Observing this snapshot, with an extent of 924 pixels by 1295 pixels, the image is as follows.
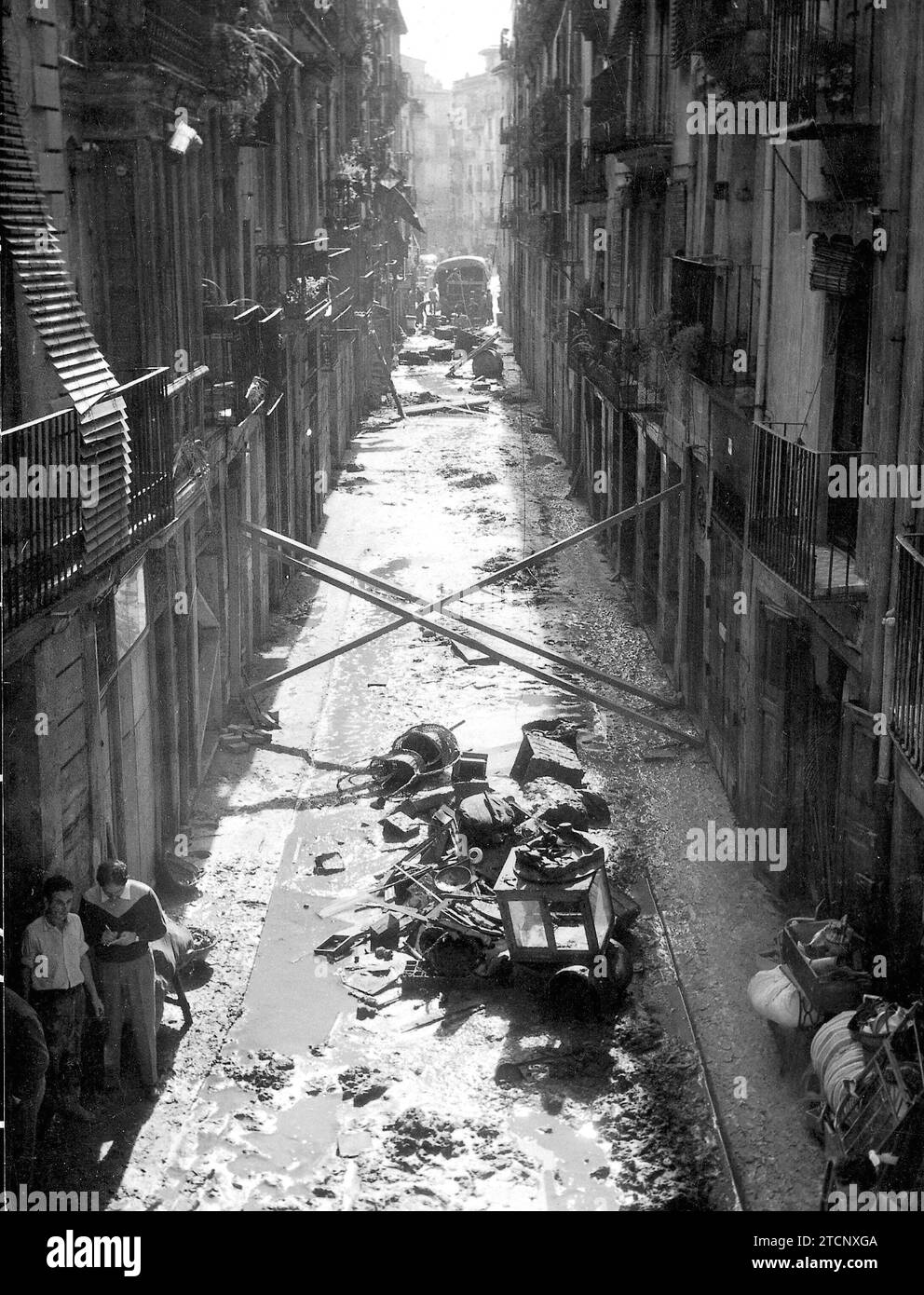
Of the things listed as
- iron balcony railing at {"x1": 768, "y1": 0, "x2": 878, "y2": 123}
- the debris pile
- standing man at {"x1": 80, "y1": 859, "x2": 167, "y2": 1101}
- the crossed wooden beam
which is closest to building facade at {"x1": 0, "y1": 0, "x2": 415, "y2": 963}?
standing man at {"x1": 80, "y1": 859, "x2": 167, "y2": 1101}

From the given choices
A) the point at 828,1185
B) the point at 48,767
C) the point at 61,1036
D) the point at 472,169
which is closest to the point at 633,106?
the point at 48,767

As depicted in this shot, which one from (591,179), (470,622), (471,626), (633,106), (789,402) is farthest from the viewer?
(591,179)

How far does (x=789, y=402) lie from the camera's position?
1634cm

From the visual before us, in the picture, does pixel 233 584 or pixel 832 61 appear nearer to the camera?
pixel 832 61

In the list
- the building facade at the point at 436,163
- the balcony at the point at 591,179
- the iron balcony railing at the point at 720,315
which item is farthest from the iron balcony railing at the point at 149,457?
the building facade at the point at 436,163

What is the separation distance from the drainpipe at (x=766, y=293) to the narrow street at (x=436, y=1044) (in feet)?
15.6

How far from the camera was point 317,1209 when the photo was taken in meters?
11.0

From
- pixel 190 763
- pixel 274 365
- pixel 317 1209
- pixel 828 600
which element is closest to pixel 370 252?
pixel 274 365

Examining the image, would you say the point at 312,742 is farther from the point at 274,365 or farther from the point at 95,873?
the point at 95,873

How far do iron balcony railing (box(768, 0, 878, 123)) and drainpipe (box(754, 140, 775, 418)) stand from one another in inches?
112

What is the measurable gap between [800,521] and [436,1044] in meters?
5.41

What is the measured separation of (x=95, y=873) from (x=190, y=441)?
630cm

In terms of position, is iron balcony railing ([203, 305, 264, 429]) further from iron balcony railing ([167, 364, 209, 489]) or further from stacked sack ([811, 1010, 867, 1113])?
stacked sack ([811, 1010, 867, 1113])

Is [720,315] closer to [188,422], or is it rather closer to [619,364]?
[188,422]
